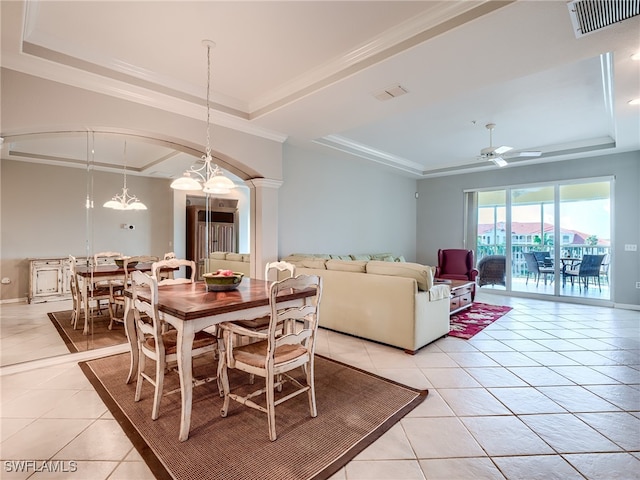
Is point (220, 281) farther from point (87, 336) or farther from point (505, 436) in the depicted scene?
point (505, 436)

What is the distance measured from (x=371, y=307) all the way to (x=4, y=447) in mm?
3144

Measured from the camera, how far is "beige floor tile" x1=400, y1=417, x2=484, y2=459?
1.88 meters

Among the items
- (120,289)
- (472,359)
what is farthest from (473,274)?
(120,289)

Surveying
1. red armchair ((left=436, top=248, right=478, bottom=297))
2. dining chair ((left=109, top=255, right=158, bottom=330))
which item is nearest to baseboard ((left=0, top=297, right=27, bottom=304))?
dining chair ((left=109, top=255, right=158, bottom=330))

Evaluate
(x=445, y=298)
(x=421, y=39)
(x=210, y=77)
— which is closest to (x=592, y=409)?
(x=445, y=298)

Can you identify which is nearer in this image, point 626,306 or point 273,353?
point 273,353

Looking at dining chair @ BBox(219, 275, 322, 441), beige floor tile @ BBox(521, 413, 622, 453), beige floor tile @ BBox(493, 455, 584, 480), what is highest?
dining chair @ BBox(219, 275, 322, 441)

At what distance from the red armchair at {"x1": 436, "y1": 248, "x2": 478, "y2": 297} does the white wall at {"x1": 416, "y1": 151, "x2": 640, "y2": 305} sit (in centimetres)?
123

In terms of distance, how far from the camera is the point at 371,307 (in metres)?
3.76

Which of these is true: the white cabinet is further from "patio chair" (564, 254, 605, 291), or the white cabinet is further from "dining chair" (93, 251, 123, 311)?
"patio chair" (564, 254, 605, 291)

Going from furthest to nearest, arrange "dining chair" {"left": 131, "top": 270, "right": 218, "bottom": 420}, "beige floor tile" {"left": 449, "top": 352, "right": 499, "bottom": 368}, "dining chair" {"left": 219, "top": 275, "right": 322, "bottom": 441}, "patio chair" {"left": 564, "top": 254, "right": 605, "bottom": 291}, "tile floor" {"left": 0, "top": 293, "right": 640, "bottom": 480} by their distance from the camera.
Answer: "patio chair" {"left": 564, "top": 254, "right": 605, "bottom": 291}, "beige floor tile" {"left": 449, "top": 352, "right": 499, "bottom": 368}, "dining chair" {"left": 131, "top": 270, "right": 218, "bottom": 420}, "dining chair" {"left": 219, "top": 275, "right": 322, "bottom": 441}, "tile floor" {"left": 0, "top": 293, "right": 640, "bottom": 480}

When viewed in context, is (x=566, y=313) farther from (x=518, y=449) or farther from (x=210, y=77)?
(x=210, y=77)

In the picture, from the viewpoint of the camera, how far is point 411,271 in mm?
3502

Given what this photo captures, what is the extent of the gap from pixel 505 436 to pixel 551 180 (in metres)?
6.29
